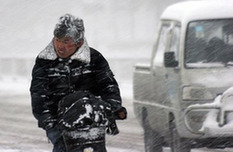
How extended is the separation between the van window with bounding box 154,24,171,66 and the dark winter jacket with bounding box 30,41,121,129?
5.63m

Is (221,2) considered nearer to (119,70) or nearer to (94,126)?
(94,126)

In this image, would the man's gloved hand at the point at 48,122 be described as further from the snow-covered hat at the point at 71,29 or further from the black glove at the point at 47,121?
the snow-covered hat at the point at 71,29

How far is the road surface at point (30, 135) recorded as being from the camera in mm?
12469

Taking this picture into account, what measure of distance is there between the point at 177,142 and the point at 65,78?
5008 mm

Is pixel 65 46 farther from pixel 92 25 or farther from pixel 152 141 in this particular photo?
pixel 92 25

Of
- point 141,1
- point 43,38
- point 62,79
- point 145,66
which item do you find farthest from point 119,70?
point 43,38

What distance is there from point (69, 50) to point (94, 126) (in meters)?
0.63

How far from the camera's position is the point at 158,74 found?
10.8 meters

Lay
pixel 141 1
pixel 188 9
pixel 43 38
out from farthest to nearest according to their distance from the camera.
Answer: pixel 43 38 → pixel 141 1 → pixel 188 9

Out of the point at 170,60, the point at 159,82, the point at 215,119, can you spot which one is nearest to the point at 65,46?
the point at 215,119

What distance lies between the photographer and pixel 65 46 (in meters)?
5.03

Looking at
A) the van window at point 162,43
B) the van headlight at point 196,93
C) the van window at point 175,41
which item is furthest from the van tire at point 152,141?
the van headlight at point 196,93

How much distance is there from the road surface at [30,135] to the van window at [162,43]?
148cm

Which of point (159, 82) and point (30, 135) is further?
point (30, 135)
